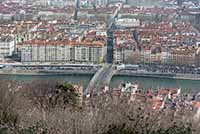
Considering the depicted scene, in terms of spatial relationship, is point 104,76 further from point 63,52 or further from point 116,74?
point 63,52

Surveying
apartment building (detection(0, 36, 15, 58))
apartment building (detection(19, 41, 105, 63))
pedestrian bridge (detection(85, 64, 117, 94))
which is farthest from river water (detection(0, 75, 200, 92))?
apartment building (detection(0, 36, 15, 58))

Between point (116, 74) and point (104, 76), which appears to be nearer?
point (104, 76)

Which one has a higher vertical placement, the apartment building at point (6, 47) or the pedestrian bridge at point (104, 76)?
the apartment building at point (6, 47)

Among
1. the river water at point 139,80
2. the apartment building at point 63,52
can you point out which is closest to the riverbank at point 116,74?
the river water at point 139,80

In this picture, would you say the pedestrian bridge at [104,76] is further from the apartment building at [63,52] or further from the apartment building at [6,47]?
the apartment building at [6,47]

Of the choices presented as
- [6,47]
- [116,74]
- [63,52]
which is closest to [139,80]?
[116,74]

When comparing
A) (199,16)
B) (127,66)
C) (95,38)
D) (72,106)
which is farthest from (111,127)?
(199,16)

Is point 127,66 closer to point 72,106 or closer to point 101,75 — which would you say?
point 101,75

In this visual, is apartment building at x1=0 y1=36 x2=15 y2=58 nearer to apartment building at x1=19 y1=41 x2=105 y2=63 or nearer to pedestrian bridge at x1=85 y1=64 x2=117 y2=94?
apartment building at x1=19 y1=41 x2=105 y2=63

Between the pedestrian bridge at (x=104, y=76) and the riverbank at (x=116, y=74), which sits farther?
the riverbank at (x=116, y=74)

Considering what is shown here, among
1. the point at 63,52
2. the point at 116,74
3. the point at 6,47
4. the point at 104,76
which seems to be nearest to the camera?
the point at 104,76
